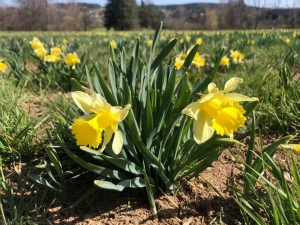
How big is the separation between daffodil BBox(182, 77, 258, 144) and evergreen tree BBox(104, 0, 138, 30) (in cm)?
4864

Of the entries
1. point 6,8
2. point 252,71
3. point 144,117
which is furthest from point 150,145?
point 6,8

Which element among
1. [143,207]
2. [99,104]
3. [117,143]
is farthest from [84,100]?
[143,207]

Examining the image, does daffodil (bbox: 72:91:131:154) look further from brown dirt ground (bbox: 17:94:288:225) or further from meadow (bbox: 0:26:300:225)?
brown dirt ground (bbox: 17:94:288:225)

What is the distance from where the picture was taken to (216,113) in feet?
3.47

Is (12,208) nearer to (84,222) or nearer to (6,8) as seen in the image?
(84,222)

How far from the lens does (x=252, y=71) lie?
3.33m

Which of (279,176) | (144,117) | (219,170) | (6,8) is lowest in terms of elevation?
(219,170)

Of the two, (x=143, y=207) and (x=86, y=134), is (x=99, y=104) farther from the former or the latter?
(x=143, y=207)

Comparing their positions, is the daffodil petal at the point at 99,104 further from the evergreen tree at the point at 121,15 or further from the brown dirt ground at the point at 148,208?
the evergreen tree at the point at 121,15

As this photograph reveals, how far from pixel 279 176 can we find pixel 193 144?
0.37 metres

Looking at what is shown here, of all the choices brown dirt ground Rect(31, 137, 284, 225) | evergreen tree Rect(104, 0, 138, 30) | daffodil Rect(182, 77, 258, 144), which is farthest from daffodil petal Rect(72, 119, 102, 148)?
evergreen tree Rect(104, 0, 138, 30)

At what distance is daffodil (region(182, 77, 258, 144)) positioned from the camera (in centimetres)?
106

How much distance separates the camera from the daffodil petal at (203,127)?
1.09 meters

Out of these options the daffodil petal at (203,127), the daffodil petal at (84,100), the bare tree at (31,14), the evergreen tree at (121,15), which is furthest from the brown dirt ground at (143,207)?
the bare tree at (31,14)
